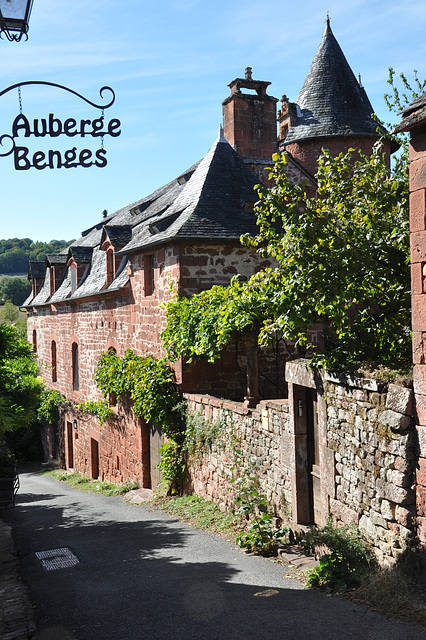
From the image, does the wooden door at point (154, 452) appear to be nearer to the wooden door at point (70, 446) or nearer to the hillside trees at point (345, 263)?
the hillside trees at point (345, 263)

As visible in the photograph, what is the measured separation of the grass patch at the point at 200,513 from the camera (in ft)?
29.3

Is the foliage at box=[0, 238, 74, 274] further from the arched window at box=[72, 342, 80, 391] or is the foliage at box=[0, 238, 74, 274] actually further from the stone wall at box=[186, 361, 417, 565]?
the stone wall at box=[186, 361, 417, 565]

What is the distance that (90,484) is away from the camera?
17.4m

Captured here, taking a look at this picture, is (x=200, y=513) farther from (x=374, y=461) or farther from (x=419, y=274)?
(x=419, y=274)

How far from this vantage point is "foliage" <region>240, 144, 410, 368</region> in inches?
265

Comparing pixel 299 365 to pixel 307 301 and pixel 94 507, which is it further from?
pixel 94 507

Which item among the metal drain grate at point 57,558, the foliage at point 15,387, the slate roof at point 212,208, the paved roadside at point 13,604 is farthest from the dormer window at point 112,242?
the paved roadside at point 13,604

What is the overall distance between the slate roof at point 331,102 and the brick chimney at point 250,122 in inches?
38.1

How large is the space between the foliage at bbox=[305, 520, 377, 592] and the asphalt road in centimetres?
19

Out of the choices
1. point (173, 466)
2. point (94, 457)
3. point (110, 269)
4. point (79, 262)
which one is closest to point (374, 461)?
point (173, 466)

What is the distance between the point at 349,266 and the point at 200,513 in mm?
5302

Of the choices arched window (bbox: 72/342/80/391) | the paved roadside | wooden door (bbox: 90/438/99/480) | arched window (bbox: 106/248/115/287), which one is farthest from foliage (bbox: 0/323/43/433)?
Answer: arched window (bbox: 72/342/80/391)

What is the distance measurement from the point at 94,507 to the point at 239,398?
400 centimetres

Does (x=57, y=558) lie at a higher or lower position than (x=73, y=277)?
lower
